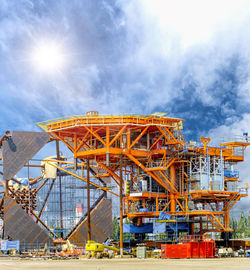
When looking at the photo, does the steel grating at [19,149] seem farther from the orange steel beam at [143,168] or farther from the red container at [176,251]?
the red container at [176,251]

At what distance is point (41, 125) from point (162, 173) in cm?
2120

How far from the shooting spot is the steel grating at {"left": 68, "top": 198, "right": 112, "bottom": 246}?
297ft

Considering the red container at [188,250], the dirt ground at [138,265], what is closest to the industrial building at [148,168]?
the red container at [188,250]

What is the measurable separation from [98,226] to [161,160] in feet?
64.0

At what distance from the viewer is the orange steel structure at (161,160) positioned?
257ft

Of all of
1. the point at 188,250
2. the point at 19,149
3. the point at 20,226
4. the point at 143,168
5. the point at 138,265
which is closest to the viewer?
the point at 138,265

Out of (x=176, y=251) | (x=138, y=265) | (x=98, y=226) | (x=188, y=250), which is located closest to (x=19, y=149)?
(x=98, y=226)

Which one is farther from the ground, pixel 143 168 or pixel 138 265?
pixel 143 168

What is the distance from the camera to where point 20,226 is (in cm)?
8150

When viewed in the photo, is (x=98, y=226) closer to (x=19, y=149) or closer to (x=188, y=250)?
(x=19, y=149)

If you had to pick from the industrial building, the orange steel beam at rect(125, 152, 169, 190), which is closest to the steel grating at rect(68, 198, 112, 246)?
the industrial building

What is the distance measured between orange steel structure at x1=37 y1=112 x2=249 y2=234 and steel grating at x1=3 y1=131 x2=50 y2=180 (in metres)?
3.39

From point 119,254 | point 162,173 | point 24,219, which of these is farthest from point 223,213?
point 24,219

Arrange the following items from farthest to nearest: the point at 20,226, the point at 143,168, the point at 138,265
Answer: the point at 20,226, the point at 143,168, the point at 138,265
